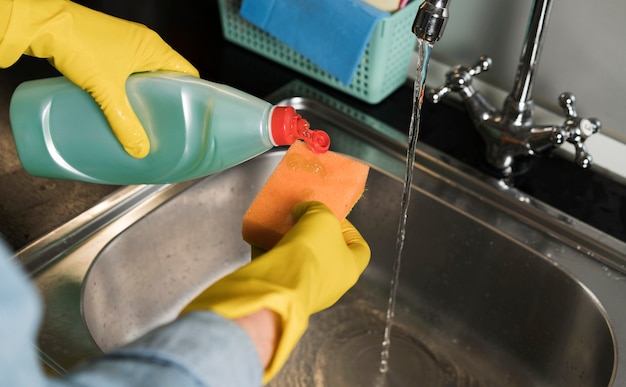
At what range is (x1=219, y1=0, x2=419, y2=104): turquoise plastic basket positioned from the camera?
1106 millimetres

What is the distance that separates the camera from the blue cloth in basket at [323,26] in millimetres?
1080

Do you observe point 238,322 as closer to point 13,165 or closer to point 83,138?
point 83,138

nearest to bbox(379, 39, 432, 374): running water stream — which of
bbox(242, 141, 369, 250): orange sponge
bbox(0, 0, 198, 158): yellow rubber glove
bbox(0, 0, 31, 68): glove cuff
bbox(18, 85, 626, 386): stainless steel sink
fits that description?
bbox(18, 85, 626, 386): stainless steel sink

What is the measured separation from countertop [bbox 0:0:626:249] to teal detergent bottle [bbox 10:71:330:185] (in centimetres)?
13

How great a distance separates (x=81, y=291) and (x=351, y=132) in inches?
19.9

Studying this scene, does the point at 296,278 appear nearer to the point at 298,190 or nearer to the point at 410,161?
the point at 298,190

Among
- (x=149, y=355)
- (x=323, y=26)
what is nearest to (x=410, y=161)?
(x=323, y=26)

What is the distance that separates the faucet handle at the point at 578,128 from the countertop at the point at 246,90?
0.08m

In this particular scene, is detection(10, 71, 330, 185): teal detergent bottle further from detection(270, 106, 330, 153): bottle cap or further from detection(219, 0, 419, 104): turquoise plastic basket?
detection(219, 0, 419, 104): turquoise plastic basket

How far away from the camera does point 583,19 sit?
105 cm

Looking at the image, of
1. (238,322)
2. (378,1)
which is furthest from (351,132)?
(238,322)

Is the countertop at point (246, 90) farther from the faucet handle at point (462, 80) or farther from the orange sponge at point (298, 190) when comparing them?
the orange sponge at point (298, 190)

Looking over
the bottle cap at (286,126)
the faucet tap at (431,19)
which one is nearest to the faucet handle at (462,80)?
the faucet tap at (431,19)

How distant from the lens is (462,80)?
3.45 feet
